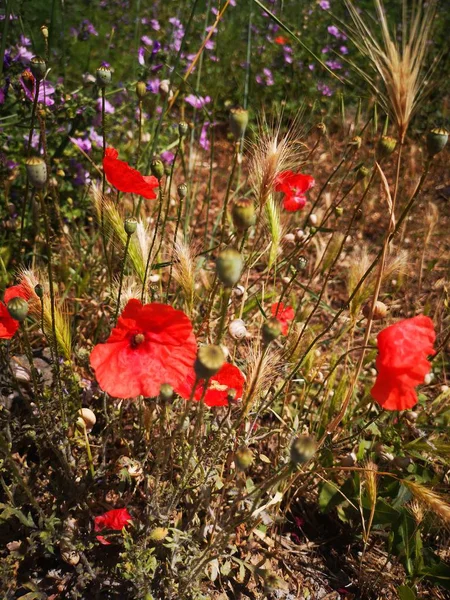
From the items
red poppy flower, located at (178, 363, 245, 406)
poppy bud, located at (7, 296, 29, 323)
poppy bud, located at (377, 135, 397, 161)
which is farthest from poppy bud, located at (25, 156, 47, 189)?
poppy bud, located at (377, 135, 397, 161)

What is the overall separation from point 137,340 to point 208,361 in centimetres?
41

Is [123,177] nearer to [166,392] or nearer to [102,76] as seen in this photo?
[102,76]

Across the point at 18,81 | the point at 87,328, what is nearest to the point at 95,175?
the point at 18,81

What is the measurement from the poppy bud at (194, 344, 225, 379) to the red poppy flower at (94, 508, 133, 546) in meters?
0.71

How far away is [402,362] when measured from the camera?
1.08 m

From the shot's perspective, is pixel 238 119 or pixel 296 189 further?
pixel 296 189

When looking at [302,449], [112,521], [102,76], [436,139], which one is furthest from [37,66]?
[112,521]

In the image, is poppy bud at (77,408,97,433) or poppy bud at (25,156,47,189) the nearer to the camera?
poppy bud at (25,156,47,189)

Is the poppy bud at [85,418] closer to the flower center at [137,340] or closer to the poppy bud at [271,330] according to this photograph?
the flower center at [137,340]

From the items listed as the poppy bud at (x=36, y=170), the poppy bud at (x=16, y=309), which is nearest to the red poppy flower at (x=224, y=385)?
the poppy bud at (x=16, y=309)

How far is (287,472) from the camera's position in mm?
1034

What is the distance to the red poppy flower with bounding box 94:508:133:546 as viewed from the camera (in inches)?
54.9

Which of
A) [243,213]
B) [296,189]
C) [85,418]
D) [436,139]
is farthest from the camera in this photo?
[296,189]

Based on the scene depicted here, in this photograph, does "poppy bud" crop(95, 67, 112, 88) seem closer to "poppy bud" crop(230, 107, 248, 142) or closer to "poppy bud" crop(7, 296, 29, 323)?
"poppy bud" crop(230, 107, 248, 142)
